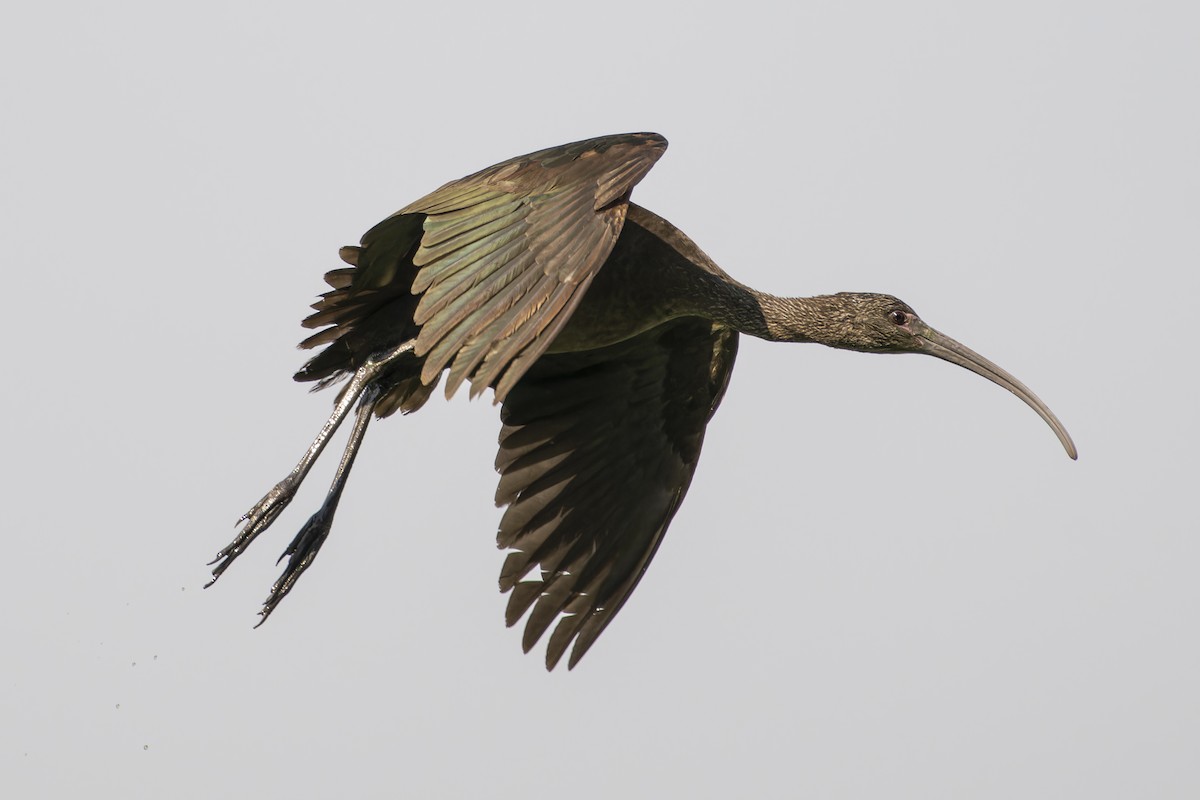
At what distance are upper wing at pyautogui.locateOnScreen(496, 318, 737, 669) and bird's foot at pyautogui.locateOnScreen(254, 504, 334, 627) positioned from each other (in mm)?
1319

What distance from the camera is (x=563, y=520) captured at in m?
11.2

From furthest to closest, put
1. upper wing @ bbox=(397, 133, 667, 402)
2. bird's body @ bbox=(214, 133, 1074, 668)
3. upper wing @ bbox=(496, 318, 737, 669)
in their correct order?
upper wing @ bbox=(496, 318, 737, 669) < bird's body @ bbox=(214, 133, 1074, 668) < upper wing @ bbox=(397, 133, 667, 402)

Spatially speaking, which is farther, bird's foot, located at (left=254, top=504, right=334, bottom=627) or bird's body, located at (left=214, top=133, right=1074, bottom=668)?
bird's foot, located at (left=254, top=504, right=334, bottom=627)

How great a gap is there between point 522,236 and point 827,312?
8.68ft

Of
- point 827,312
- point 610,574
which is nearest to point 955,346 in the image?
point 827,312

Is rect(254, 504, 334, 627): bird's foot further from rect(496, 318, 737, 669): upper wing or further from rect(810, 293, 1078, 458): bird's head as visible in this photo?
rect(810, 293, 1078, 458): bird's head

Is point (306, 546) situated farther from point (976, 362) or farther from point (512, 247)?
point (976, 362)

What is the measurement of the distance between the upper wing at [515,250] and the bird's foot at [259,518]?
164 centimetres

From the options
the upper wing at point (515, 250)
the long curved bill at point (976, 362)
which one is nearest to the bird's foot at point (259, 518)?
the upper wing at point (515, 250)

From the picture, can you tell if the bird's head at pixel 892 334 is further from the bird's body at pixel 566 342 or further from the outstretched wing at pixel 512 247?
the outstretched wing at pixel 512 247

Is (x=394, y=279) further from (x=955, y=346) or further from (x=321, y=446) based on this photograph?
(x=955, y=346)

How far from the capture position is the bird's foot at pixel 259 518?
9.58 meters

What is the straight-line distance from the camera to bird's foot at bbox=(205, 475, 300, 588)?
9.58 m

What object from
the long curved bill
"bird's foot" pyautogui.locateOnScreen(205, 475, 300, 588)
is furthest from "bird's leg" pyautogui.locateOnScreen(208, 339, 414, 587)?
the long curved bill
